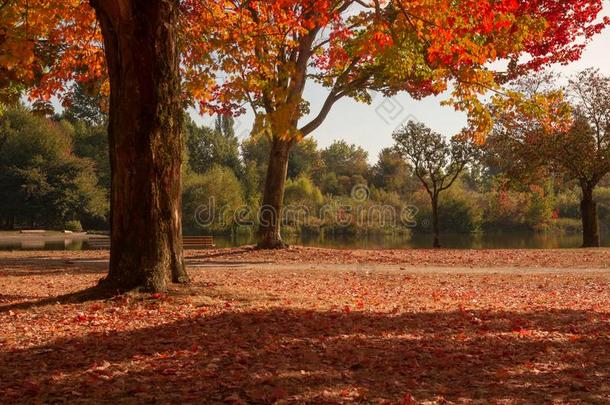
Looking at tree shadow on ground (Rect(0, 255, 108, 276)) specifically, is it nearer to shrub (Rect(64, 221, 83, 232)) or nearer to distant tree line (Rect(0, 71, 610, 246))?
distant tree line (Rect(0, 71, 610, 246))

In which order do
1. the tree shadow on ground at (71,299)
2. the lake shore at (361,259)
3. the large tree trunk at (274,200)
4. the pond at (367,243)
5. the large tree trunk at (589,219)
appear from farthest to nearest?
1. the pond at (367,243)
2. the large tree trunk at (589,219)
3. the large tree trunk at (274,200)
4. the lake shore at (361,259)
5. the tree shadow on ground at (71,299)

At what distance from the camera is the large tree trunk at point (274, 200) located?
2191 centimetres

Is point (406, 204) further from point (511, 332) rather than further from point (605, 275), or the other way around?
point (511, 332)

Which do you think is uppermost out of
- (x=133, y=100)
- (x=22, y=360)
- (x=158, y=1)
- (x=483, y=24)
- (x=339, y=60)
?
(x=339, y=60)

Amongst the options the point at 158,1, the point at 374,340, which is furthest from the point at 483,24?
the point at 374,340

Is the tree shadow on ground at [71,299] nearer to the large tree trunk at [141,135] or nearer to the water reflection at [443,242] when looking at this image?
the large tree trunk at [141,135]

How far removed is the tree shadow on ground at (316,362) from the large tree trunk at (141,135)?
1.67 metres

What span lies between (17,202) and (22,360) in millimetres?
46102

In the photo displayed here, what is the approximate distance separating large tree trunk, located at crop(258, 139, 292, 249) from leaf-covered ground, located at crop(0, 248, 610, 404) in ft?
34.7

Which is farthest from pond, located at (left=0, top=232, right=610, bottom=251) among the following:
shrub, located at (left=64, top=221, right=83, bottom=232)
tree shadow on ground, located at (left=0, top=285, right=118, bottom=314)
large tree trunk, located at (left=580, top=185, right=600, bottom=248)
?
tree shadow on ground, located at (left=0, top=285, right=118, bottom=314)

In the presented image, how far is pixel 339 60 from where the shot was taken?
2234cm

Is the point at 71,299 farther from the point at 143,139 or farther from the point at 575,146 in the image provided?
the point at 575,146

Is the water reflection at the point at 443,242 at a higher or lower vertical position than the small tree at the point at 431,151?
lower

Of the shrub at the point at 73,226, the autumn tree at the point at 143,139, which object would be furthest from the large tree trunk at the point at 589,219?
the shrub at the point at 73,226
